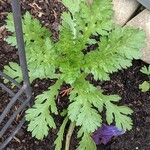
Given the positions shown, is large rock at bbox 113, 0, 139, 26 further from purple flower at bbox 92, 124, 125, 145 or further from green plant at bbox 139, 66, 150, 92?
purple flower at bbox 92, 124, 125, 145

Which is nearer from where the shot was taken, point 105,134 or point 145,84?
point 105,134

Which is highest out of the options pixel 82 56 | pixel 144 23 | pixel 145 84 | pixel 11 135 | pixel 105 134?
pixel 144 23

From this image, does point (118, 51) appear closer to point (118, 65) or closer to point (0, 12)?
point (118, 65)

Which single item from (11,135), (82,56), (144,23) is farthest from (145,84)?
(11,135)

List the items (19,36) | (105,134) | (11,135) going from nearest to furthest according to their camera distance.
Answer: (19,36), (11,135), (105,134)

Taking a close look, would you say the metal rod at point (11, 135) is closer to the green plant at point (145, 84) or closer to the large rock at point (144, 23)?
the green plant at point (145, 84)

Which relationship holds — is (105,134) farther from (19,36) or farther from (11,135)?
(19,36)

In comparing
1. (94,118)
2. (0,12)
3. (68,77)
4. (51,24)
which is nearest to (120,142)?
(94,118)

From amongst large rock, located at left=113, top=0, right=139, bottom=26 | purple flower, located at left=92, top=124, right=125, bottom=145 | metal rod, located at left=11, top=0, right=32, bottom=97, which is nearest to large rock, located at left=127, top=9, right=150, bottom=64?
large rock, located at left=113, top=0, right=139, bottom=26

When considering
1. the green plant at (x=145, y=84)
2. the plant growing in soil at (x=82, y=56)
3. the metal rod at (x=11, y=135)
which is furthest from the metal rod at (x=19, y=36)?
the green plant at (x=145, y=84)
